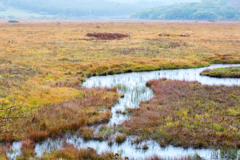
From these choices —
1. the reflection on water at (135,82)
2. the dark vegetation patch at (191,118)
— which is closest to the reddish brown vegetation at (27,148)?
the reflection on water at (135,82)

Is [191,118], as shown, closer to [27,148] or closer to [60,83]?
[27,148]

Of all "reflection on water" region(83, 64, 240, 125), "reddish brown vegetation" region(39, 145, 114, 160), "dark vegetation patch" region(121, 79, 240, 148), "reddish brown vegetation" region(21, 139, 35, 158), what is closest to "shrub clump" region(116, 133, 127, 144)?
"dark vegetation patch" region(121, 79, 240, 148)

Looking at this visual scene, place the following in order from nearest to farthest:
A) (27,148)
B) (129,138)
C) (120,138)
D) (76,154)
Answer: (76,154), (27,148), (120,138), (129,138)

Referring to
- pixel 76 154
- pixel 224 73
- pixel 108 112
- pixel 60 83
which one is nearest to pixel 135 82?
pixel 60 83

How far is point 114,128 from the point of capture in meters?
11.7

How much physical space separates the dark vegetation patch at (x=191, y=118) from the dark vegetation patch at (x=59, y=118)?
7.13ft

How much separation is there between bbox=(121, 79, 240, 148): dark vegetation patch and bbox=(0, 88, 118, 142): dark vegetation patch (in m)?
2.17

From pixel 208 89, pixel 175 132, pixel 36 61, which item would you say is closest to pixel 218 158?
pixel 175 132

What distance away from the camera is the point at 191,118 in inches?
474

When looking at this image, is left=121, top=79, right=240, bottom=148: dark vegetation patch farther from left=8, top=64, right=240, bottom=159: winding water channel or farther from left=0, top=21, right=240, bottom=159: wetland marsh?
left=8, top=64, right=240, bottom=159: winding water channel

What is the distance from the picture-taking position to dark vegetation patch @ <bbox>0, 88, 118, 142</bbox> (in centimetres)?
1075

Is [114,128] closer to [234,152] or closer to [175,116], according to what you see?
[175,116]

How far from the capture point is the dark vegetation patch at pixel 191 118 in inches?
402

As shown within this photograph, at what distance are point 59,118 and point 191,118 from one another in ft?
24.9
